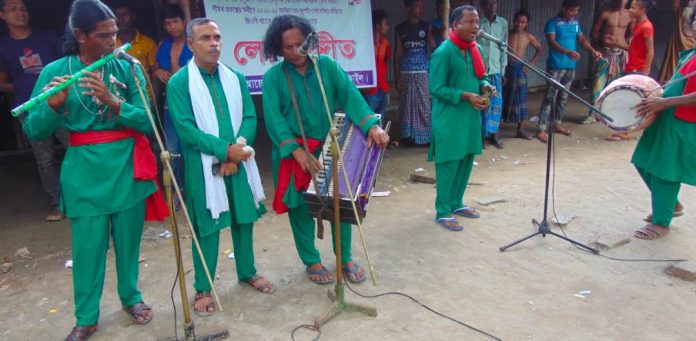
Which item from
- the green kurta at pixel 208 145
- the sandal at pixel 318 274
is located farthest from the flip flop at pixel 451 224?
the green kurta at pixel 208 145

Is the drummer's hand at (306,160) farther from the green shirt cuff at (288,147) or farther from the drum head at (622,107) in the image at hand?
the drum head at (622,107)

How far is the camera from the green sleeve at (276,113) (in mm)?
3143

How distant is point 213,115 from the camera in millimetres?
2951

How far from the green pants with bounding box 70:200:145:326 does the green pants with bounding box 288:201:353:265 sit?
39.0 inches

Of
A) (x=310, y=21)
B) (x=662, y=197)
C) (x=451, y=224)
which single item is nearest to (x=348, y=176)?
(x=451, y=224)

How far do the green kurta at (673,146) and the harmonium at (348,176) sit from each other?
2380 mm

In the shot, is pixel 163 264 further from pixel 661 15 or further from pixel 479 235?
pixel 661 15

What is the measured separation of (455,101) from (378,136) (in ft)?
4.33

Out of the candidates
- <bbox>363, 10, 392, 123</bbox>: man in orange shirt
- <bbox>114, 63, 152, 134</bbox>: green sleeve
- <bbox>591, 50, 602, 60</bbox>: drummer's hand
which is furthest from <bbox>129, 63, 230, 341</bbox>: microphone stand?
<bbox>591, 50, 602, 60</bbox>: drummer's hand

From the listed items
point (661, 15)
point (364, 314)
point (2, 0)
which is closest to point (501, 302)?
point (364, 314)

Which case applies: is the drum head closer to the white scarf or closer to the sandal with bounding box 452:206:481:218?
the sandal with bounding box 452:206:481:218

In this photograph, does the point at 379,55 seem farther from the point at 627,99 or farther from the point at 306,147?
the point at 306,147

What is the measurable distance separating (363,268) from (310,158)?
43.0 inches

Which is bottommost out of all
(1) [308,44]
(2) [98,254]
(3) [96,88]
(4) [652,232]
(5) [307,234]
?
(4) [652,232]
